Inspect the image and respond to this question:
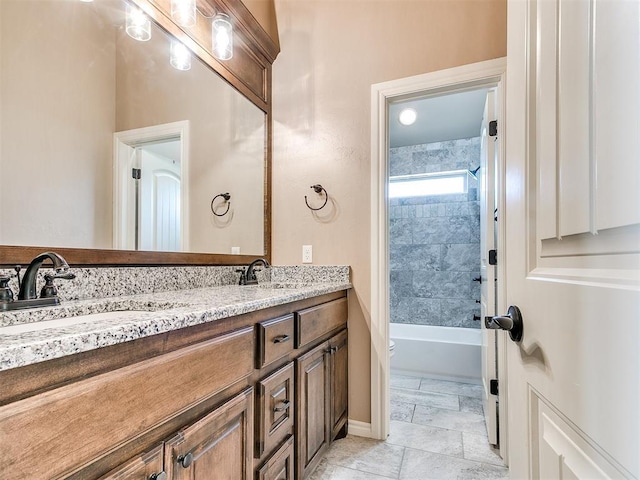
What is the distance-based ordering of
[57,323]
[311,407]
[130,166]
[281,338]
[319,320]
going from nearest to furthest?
[57,323] < [281,338] < [130,166] < [311,407] < [319,320]

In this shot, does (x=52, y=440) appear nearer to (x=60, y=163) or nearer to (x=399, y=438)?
(x=60, y=163)

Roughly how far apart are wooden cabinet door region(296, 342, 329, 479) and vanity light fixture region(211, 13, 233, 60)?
5.40 feet

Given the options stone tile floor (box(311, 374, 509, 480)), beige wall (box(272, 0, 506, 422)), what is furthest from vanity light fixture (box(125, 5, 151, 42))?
→ stone tile floor (box(311, 374, 509, 480))

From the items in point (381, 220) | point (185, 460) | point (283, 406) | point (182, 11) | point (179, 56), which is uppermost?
point (182, 11)

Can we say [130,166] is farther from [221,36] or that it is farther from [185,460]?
[185,460]

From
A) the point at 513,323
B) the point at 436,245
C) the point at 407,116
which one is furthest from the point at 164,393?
the point at 436,245

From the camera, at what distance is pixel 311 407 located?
157 centimetres

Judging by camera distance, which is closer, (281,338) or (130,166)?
(281,338)

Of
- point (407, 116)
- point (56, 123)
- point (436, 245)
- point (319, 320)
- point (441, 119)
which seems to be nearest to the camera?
point (56, 123)

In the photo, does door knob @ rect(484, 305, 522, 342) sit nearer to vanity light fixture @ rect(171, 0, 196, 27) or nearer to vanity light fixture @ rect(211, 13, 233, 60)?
vanity light fixture @ rect(171, 0, 196, 27)

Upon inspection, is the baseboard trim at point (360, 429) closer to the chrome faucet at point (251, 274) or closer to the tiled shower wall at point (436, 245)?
the chrome faucet at point (251, 274)

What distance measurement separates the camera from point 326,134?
222cm

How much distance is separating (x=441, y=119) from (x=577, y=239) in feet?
10.5

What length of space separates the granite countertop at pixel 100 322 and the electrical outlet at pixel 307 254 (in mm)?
789
